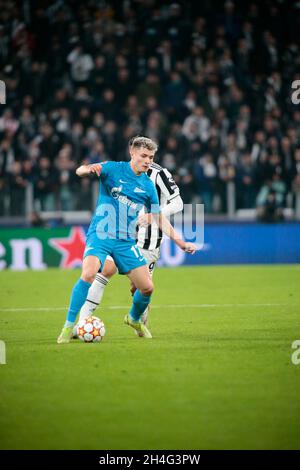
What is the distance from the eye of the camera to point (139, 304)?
32.0 feet

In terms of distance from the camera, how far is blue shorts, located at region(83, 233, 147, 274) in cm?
932

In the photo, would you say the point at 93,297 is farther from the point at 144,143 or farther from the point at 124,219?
the point at 144,143

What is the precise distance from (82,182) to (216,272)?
3504 millimetres

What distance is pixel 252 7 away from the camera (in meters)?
23.2

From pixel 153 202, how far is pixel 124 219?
1.23 ft

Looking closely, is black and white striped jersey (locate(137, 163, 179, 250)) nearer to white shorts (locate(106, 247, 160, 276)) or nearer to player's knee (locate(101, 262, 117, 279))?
white shorts (locate(106, 247, 160, 276))

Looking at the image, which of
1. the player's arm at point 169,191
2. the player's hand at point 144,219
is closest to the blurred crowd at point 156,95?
the player's arm at point 169,191

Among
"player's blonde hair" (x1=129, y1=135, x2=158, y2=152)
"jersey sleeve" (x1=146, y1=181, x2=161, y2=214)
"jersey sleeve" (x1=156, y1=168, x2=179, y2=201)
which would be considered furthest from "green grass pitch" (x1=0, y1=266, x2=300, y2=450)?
"player's blonde hair" (x1=129, y1=135, x2=158, y2=152)

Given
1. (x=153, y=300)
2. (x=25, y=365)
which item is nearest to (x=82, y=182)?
(x=153, y=300)

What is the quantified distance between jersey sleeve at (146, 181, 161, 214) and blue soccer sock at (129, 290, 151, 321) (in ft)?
2.80

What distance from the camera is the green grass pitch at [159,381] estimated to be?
224 inches

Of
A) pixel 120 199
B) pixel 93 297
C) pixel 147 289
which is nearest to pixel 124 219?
pixel 120 199

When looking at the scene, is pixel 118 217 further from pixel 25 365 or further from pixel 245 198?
pixel 245 198

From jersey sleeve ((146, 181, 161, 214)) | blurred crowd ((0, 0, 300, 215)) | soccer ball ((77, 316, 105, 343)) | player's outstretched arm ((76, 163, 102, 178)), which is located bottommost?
soccer ball ((77, 316, 105, 343))
